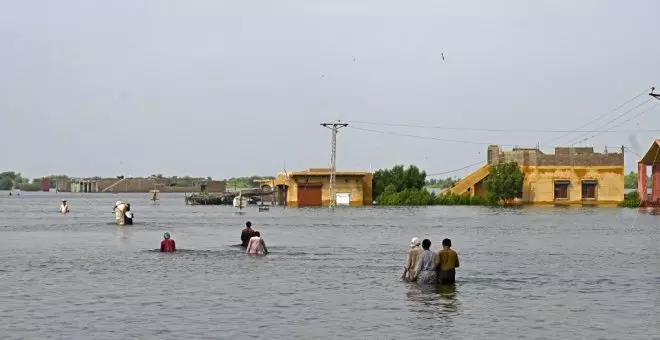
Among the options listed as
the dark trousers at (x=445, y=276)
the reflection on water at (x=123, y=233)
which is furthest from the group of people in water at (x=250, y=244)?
the dark trousers at (x=445, y=276)

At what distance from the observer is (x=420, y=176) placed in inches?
4700

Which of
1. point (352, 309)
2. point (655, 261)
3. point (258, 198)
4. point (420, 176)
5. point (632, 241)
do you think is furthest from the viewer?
point (258, 198)

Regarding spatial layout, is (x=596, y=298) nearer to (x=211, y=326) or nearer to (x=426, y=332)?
(x=426, y=332)

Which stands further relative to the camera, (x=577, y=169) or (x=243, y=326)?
(x=577, y=169)

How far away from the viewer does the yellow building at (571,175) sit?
347ft

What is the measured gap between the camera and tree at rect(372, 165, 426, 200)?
387ft

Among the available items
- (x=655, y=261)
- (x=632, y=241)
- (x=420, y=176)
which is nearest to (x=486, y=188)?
(x=420, y=176)

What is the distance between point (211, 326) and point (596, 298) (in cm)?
1060

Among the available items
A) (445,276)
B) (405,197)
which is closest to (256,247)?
(445,276)

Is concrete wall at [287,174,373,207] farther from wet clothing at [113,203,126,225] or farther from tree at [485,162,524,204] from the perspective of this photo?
wet clothing at [113,203,126,225]

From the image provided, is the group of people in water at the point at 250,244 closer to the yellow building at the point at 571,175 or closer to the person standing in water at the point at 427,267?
the person standing in water at the point at 427,267

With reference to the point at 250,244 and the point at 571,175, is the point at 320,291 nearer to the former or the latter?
the point at 250,244

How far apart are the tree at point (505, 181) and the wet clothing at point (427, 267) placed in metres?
79.9

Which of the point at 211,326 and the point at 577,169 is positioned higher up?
the point at 577,169
